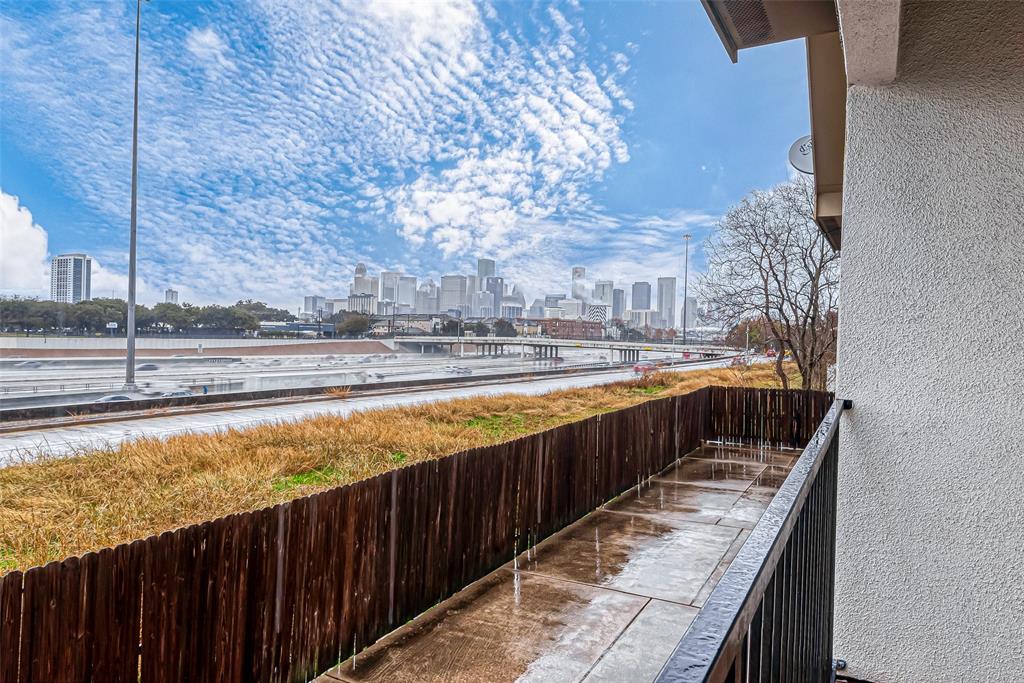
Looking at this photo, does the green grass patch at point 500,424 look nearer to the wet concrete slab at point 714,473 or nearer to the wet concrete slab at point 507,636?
the wet concrete slab at point 714,473

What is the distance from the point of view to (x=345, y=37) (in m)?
96.8

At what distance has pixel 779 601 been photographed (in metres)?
1.40

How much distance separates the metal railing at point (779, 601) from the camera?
2.65 ft

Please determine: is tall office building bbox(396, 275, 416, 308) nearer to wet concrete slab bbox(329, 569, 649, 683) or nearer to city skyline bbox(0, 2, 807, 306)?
city skyline bbox(0, 2, 807, 306)

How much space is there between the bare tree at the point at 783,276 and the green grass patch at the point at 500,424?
7.96 m

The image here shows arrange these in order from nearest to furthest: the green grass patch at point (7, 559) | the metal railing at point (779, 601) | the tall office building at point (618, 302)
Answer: the metal railing at point (779, 601) < the green grass patch at point (7, 559) < the tall office building at point (618, 302)

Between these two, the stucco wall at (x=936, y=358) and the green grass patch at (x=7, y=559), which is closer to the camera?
the stucco wall at (x=936, y=358)

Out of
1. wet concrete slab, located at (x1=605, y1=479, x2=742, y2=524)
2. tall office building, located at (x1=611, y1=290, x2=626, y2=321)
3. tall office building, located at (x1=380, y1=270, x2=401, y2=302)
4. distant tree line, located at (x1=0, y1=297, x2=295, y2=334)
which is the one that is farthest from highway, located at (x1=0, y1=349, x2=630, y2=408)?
tall office building, located at (x1=611, y1=290, x2=626, y2=321)

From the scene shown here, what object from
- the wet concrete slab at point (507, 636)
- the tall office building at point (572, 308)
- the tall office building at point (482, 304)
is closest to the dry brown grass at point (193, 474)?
the wet concrete slab at point (507, 636)

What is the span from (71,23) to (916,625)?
8728cm

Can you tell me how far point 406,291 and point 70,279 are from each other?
40044 millimetres

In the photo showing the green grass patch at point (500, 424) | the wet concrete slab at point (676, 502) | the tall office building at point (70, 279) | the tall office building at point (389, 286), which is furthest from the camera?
the tall office building at point (389, 286)

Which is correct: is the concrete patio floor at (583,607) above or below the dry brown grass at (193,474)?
below

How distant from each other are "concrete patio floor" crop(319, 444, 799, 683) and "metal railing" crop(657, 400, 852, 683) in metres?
1.33
